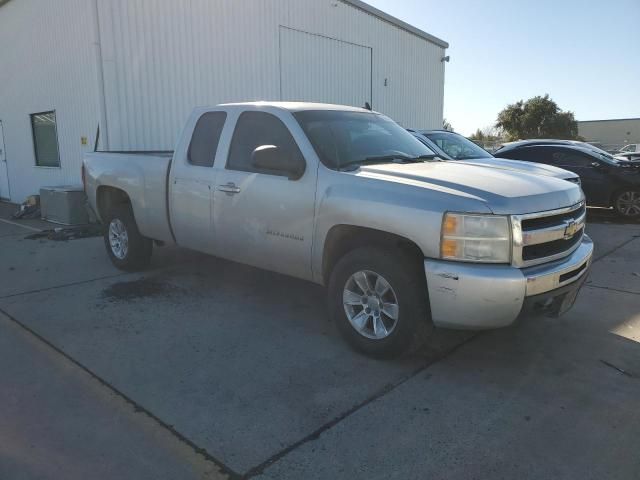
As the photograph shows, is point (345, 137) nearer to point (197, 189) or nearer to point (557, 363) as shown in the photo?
point (197, 189)

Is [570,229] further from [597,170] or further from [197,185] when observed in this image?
[597,170]

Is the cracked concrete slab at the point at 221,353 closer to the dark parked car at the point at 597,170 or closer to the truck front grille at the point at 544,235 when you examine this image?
the truck front grille at the point at 544,235

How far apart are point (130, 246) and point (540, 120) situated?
52.6 meters

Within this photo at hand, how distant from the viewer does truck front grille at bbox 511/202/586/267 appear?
3.42 m

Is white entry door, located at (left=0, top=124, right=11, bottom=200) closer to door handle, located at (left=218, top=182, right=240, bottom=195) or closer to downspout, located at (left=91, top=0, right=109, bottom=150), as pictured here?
downspout, located at (left=91, top=0, right=109, bottom=150)

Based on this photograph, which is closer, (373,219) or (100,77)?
(373,219)

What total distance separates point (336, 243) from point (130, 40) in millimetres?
8157

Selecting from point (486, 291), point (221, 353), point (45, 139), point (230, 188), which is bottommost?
point (221, 353)

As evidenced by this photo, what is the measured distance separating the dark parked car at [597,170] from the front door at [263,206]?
811 cm

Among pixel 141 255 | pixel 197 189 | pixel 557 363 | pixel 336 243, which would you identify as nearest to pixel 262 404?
pixel 336 243

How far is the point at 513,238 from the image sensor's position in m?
3.38

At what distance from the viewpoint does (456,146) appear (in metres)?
9.48

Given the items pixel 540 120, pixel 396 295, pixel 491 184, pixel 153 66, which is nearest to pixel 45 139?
pixel 153 66

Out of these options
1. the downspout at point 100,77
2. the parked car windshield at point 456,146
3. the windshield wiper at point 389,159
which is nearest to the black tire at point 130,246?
the windshield wiper at point 389,159
